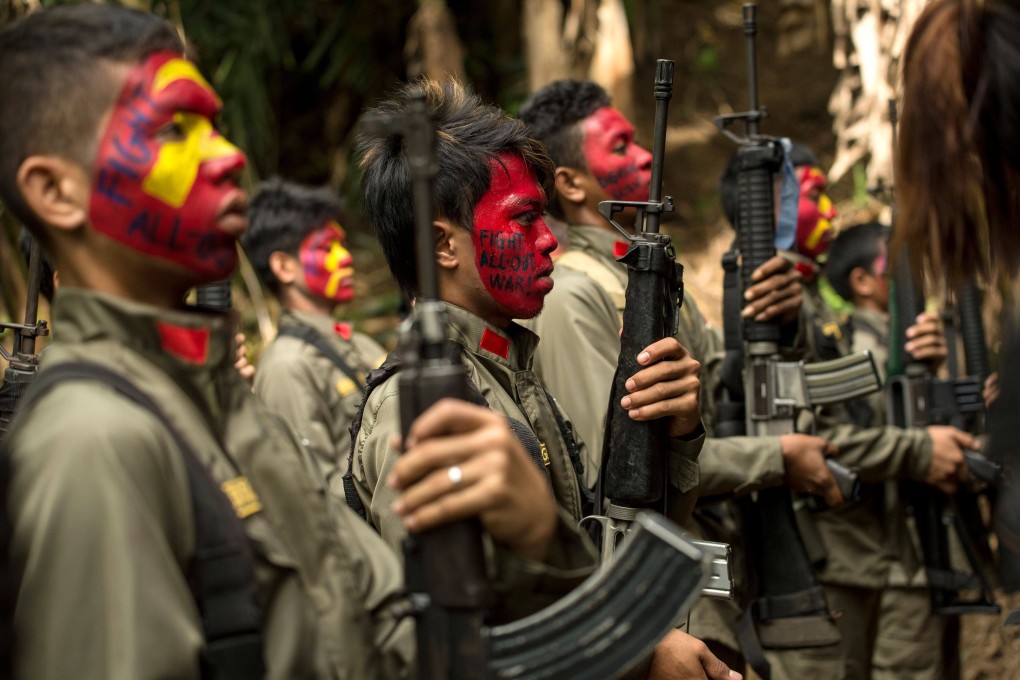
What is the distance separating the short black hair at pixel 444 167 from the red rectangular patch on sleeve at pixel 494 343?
26 centimetres

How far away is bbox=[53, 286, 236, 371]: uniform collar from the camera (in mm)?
1646

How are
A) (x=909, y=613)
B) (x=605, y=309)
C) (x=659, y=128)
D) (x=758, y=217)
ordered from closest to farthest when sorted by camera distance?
1. (x=659, y=128)
2. (x=605, y=309)
3. (x=758, y=217)
4. (x=909, y=613)

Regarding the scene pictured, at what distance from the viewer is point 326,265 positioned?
5.70 m

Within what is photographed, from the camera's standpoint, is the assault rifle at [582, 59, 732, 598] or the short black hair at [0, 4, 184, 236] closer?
the short black hair at [0, 4, 184, 236]

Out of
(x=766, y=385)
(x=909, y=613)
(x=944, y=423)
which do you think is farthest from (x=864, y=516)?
(x=766, y=385)

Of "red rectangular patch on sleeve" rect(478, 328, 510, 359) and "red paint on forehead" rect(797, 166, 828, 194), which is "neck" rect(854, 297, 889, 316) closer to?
"red paint on forehead" rect(797, 166, 828, 194)

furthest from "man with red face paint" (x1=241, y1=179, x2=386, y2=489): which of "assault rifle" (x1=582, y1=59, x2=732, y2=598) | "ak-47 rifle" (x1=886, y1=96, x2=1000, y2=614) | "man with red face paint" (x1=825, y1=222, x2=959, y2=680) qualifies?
"ak-47 rifle" (x1=886, y1=96, x2=1000, y2=614)

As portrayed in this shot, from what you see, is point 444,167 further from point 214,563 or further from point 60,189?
point 214,563

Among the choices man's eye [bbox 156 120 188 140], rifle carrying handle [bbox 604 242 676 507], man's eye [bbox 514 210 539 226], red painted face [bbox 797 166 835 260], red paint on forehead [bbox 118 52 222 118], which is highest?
red painted face [bbox 797 166 835 260]

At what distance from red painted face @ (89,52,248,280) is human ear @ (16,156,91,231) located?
2cm

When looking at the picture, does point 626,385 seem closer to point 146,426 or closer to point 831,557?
point 146,426

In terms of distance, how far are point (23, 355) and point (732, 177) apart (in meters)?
3.25

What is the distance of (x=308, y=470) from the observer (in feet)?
6.07

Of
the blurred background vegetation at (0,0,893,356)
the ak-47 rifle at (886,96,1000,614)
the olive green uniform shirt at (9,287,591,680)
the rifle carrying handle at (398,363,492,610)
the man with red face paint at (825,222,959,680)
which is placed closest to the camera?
the olive green uniform shirt at (9,287,591,680)
